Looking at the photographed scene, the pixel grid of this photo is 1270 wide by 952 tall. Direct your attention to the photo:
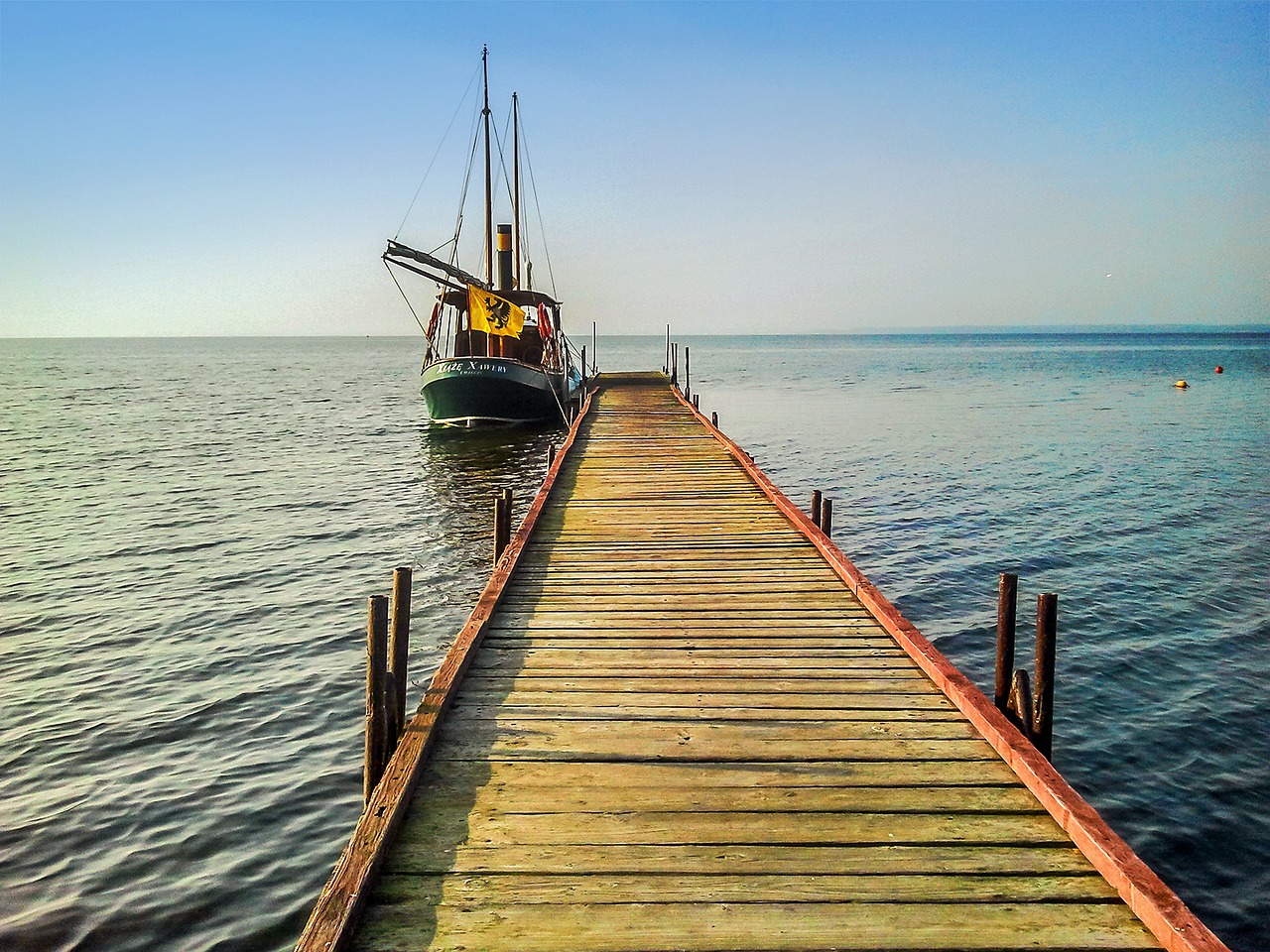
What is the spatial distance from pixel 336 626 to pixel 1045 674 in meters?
8.16

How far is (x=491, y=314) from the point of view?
28.1 meters

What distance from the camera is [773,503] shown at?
480 inches

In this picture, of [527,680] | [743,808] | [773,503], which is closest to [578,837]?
[743,808]

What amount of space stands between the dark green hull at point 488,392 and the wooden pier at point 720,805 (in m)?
22.1

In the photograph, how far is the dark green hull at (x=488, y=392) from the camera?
96.3ft

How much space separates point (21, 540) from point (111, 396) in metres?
46.9

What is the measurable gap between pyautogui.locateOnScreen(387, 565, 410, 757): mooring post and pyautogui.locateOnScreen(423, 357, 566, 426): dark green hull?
73.9ft

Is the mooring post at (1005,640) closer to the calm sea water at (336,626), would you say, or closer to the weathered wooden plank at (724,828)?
the calm sea water at (336,626)

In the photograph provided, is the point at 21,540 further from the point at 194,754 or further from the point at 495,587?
the point at 495,587

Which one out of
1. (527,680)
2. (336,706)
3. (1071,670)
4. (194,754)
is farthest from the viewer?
(1071,670)

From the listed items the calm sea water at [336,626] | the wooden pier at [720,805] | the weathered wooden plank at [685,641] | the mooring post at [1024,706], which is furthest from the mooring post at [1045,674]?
the calm sea water at [336,626]

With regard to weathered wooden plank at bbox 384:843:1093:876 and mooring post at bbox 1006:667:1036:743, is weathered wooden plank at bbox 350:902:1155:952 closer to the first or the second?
weathered wooden plank at bbox 384:843:1093:876

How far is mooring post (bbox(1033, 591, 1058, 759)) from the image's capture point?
18.7 feet

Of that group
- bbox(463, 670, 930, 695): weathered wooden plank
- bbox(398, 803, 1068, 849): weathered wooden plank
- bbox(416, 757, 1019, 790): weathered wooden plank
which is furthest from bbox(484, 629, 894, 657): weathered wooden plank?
bbox(398, 803, 1068, 849): weathered wooden plank
